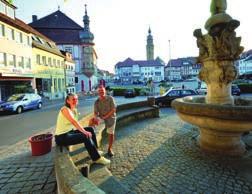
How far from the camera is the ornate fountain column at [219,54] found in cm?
572

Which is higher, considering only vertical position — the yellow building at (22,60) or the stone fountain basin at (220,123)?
the yellow building at (22,60)

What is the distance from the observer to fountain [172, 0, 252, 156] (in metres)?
5.14

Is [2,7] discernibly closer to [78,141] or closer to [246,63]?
[78,141]

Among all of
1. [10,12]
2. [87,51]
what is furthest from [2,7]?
[87,51]

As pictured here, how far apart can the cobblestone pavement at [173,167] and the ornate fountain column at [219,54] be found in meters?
1.57

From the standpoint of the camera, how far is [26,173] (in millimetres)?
5000

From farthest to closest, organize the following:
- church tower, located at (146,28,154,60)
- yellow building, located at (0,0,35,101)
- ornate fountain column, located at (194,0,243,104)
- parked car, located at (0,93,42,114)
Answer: church tower, located at (146,28,154,60) → yellow building, located at (0,0,35,101) → parked car, located at (0,93,42,114) → ornate fountain column, located at (194,0,243,104)

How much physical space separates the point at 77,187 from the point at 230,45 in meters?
4.94

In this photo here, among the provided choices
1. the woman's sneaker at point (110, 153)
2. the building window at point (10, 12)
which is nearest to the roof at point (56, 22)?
the building window at point (10, 12)

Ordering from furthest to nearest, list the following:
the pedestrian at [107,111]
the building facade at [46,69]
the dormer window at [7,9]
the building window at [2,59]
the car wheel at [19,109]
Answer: the building facade at [46,69] < the dormer window at [7,9] < the building window at [2,59] < the car wheel at [19,109] < the pedestrian at [107,111]

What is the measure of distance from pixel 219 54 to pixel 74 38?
197 feet

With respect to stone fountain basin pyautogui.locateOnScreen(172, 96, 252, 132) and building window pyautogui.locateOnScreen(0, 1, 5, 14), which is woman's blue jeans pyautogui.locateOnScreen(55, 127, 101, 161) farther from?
building window pyautogui.locateOnScreen(0, 1, 5, 14)

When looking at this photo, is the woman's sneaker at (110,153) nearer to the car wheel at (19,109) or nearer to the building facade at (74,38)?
the car wheel at (19,109)

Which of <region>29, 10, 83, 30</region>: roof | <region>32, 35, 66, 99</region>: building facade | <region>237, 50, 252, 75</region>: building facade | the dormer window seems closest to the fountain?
the dormer window
